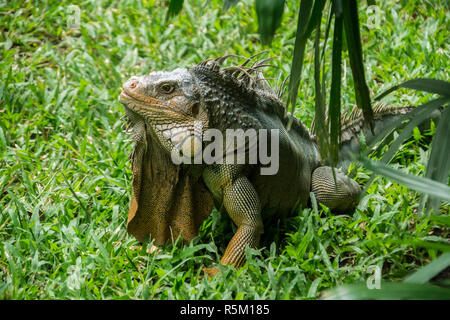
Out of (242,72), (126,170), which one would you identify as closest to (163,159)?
(242,72)

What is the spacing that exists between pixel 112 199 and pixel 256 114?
51.9 inches

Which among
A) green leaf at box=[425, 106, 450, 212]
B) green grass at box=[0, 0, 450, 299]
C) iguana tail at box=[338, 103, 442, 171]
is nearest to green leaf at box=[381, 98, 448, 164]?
green leaf at box=[425, 106, 450, 212]

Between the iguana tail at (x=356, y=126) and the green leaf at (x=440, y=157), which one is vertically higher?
the green leaf at (x=440, y=157)

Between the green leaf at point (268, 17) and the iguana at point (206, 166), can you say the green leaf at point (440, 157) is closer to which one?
the green leaf at point (268, 17)

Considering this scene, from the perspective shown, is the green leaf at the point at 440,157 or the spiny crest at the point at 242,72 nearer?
the green leaf at the point at 440,157

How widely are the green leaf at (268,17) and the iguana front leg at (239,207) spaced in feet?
4.50

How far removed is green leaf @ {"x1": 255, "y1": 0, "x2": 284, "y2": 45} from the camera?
2119mm

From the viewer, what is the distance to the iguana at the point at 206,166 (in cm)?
333

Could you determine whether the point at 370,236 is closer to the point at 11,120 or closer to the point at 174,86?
the point at 174,86

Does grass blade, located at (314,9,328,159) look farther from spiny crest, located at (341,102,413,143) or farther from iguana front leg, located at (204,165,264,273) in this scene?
spiny crest, located at (341,102,413,143)

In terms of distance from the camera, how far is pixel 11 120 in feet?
16.3

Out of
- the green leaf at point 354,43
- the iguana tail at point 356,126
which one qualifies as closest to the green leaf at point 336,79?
the green leaf at point 354,43

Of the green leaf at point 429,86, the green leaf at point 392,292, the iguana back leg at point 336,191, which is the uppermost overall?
the green leaf at point 429,86
